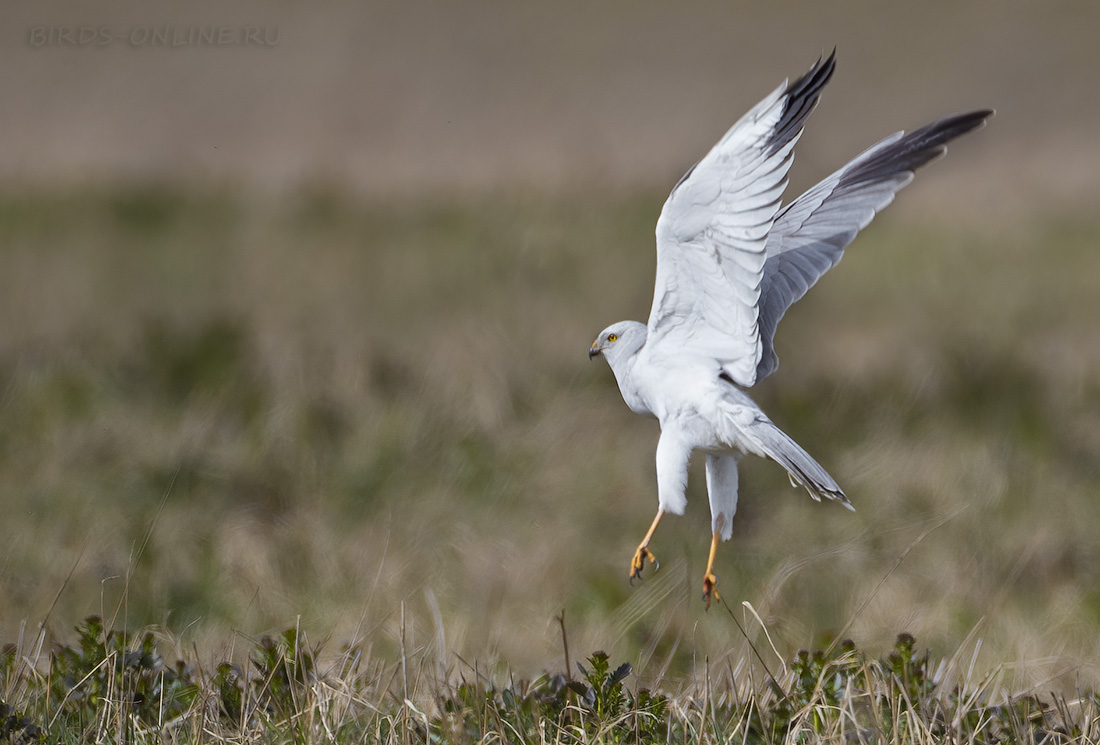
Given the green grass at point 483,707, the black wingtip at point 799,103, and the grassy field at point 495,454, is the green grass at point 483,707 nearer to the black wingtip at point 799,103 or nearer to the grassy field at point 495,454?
the grassy field at point 495,454

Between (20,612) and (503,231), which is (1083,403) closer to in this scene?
(503,231)

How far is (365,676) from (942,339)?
8004 millimetres

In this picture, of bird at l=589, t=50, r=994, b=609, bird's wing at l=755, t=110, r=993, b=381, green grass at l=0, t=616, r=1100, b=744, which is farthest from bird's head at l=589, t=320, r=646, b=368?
green grass at l=0, t=616, r=1100, b=744

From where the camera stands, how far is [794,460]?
2852mm

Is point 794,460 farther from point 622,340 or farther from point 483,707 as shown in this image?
point 483,707

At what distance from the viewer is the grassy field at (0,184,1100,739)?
570cm

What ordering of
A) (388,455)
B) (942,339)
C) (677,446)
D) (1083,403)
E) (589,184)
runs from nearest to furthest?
(677,446)
(388,455)
(1083,403)
(942,339)
(589,184)

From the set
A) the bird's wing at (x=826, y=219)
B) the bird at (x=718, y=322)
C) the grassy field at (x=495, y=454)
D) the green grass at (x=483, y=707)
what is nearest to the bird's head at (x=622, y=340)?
the bird at (x=718, y=322)

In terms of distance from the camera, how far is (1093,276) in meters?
12.7

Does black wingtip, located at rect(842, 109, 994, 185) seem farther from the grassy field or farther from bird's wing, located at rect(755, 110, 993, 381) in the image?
the grassy field

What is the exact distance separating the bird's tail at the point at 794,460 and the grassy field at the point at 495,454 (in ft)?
1.67

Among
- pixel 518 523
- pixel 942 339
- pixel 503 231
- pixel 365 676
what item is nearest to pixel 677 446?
pixel 365 676

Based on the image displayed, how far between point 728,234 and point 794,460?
565 mm

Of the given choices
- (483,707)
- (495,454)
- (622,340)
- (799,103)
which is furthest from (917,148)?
(495,454)
